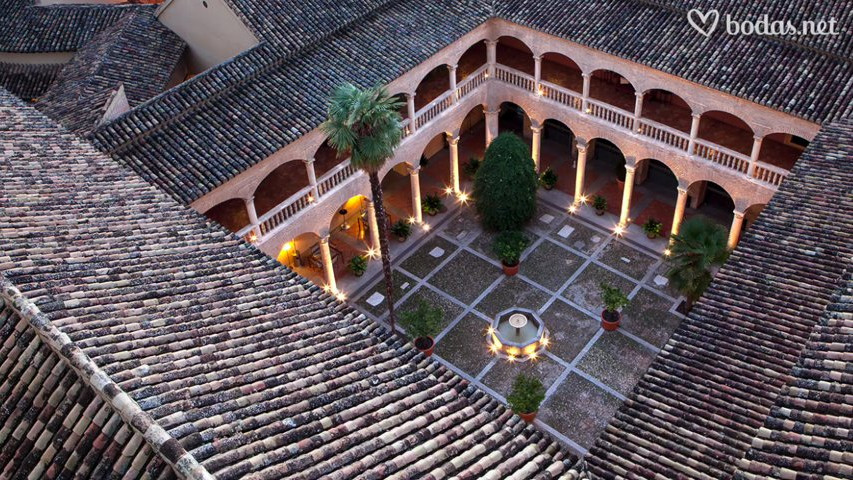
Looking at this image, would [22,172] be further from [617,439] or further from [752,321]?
[752,321]

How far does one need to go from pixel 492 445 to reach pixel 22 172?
14.4 m

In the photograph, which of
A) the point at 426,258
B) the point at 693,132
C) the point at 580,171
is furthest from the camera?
the point at 580,171

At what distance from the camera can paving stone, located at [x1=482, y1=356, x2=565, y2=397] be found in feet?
98.6

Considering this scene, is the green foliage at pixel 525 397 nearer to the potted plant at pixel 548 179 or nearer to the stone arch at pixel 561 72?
the potted plant at pixel 548 179

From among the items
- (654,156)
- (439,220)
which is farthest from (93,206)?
(654,156)

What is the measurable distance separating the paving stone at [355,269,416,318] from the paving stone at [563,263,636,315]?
21.1 ft

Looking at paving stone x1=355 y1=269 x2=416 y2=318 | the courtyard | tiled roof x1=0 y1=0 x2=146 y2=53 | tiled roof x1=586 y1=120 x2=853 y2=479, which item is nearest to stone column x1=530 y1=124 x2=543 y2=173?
the courtyard

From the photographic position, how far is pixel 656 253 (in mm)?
34750

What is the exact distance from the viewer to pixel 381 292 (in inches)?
1342

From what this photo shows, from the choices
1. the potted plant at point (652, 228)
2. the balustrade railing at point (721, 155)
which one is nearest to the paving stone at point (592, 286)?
the potted plant at point (652, 228)

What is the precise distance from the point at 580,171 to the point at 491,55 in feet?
20.5

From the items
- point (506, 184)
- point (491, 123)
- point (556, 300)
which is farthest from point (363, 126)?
point (491, 123)

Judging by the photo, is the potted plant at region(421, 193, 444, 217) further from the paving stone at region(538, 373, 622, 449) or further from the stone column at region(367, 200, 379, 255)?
the paving stone at region(538, 373, 622, 449)

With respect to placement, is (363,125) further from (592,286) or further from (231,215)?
(592,286)
